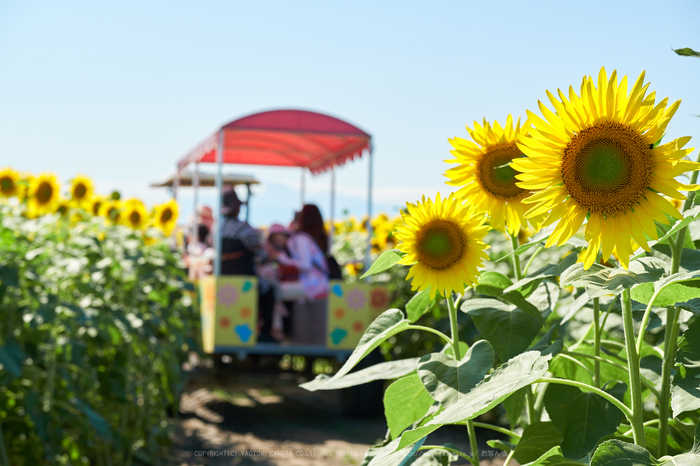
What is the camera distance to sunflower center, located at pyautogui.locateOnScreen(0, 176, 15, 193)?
5.06 metres

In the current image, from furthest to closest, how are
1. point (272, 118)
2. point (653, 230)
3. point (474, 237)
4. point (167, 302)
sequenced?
1. point (272, 118)
2. point (167, 302)
3. point (474, 237)
4. point (653, 230)

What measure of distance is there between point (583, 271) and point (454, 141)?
44 centimetres

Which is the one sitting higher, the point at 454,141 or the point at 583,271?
the point at 454,141

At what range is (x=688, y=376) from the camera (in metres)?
0.84

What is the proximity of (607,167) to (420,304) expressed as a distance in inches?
18.2

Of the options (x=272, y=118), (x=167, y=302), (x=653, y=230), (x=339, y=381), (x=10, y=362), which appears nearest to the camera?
(x=653, y=230)

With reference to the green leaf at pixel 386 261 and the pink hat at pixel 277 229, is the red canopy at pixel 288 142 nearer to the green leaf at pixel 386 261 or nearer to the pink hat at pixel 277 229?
the pink hat at pixel 277 229

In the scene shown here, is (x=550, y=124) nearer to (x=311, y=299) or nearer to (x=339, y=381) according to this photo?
(x=339, y=381)

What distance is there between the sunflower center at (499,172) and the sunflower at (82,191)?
4853mm

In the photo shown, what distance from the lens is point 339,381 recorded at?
42.2 inches

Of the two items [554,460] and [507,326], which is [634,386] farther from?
[507,326]

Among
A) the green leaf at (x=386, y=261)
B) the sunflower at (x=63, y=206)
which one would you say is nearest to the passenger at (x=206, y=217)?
the sunflower at (x=63, y=206)

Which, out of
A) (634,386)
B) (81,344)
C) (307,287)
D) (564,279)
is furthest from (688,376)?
(307,287)


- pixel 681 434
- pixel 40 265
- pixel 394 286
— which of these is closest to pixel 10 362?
pixel 40 265
